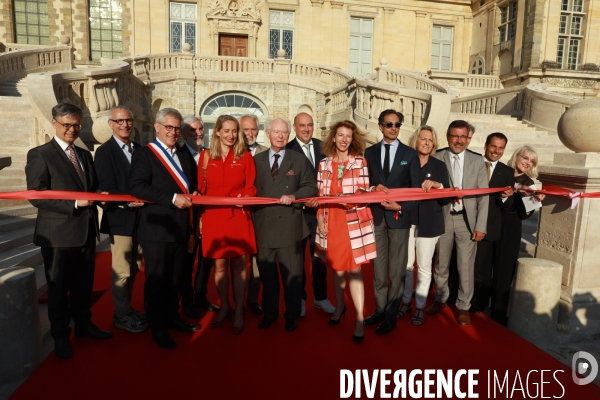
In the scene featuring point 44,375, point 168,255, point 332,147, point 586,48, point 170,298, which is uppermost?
point 586,48

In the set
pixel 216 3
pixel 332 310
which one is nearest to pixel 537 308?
pixel 332 310

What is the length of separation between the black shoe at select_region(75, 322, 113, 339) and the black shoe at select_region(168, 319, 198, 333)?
549 millimetres

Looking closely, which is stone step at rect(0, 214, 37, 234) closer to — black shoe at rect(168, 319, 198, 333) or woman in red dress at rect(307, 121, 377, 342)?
black shoe at rect(168, 319, 198, 333)

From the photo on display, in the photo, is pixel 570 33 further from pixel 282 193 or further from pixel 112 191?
pixel 112 191

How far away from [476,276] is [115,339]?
375 centimetres

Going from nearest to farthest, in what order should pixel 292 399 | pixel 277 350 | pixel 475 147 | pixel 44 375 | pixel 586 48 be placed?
1. pixel 292 399
2. pixel 44 375
3. pixel 277 350
4. pixel 475 147
5. pixel 586 48

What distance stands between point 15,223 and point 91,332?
3.59 metres

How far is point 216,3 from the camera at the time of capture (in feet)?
69.2

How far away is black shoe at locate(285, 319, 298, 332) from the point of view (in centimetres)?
380

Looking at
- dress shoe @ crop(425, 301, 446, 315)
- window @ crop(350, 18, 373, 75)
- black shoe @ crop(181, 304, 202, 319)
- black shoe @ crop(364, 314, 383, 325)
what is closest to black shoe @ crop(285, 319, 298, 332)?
black shoe @ crop(364, 314, 383, 325)

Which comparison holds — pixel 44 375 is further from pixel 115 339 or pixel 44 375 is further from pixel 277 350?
pixel 277 350

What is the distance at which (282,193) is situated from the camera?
148 inches

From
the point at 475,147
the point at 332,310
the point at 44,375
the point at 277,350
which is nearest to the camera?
Result: the point at 44,375

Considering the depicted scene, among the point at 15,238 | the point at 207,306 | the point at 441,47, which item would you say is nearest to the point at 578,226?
the point at 207,306
